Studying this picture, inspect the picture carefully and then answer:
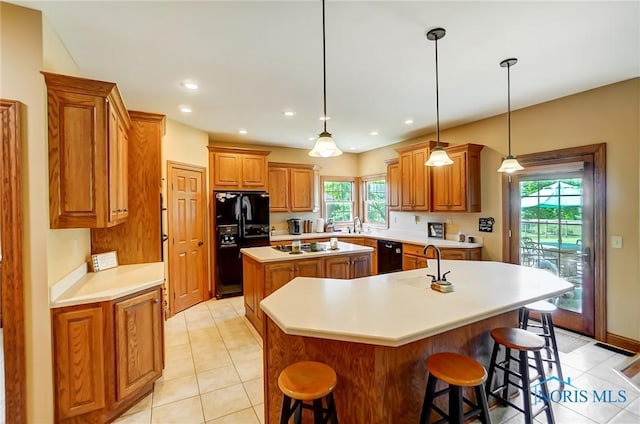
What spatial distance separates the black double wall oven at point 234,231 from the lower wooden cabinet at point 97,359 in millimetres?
2510

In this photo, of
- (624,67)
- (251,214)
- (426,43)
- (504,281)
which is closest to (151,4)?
(426,43)

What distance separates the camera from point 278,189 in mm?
5801

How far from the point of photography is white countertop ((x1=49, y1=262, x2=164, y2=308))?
197 centimetres

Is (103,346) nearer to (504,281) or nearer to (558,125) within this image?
(504,281)

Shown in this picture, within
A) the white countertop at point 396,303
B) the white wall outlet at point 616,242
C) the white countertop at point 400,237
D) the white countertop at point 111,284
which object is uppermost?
the white wall outlet at point 616,242

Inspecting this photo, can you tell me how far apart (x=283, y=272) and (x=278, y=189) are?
2.67 m

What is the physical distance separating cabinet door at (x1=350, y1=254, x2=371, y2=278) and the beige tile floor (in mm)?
1471

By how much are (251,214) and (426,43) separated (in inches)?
144

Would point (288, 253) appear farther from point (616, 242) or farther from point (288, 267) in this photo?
point (616, 242)

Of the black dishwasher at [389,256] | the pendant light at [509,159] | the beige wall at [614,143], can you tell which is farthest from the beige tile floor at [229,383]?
the black dishwasher at [389,256]

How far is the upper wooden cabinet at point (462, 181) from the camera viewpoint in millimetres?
4230

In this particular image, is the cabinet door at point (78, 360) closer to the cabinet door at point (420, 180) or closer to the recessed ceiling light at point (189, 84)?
the recessed ceiling light at point (189, 84)

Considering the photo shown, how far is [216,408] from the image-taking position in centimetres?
223

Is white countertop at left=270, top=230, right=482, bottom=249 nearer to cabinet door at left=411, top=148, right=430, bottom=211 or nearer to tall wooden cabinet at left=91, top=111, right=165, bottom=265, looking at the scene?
cabinet door at left=411, top=148, right=430, bottom=211
